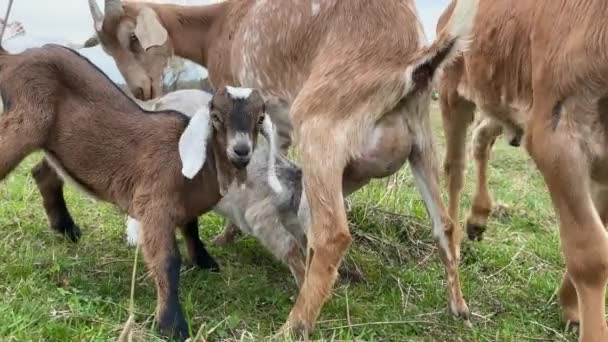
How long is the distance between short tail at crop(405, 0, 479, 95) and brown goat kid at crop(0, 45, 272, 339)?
77 centimetres

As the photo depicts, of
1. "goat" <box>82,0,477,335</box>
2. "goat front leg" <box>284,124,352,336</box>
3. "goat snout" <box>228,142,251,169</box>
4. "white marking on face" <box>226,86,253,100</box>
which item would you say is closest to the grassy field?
"goat front leg" <box>284,124,352,336</box>

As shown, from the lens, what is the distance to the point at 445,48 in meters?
3.59

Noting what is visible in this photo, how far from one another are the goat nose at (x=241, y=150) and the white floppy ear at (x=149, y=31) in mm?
1872

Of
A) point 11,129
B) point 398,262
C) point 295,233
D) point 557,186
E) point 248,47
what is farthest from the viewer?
point 398,262

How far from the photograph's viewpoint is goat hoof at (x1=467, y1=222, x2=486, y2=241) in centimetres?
553

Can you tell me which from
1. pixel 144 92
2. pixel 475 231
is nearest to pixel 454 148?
pixel 475 231

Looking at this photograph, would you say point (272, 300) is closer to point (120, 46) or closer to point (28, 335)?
point (28, 335)

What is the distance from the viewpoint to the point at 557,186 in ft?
10.7

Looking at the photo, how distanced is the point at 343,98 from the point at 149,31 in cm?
188

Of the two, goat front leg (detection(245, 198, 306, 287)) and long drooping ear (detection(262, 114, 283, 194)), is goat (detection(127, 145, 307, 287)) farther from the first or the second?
long drooping ear (detection(262, 114, 283, 194))

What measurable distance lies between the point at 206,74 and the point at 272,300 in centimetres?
205

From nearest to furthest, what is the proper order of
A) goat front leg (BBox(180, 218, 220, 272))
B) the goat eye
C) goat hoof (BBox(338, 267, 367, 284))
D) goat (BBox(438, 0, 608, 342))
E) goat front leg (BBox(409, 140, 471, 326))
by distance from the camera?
goat (BBox(438, 0, 608, 342)) → goat front leg (BBox(409, 140, 471, 326)) → goat front leg (BBox(180, 218, 220, 272)) → goat hoof (BBox(338, 267, 367, 284)) → the goat eye

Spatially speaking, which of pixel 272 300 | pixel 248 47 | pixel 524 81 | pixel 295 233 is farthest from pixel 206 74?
pixel 524 81

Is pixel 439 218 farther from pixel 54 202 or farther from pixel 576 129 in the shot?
pixel 54 202
